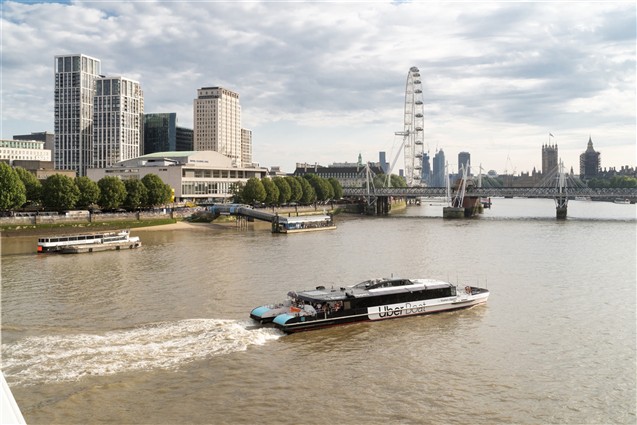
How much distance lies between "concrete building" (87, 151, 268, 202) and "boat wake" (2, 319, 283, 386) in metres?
90.9

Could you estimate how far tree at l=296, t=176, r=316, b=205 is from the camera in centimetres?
12656

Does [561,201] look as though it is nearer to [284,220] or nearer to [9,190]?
[284,220]

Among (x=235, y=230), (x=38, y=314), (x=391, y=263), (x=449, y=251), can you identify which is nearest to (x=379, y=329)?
(x=38, y=314)

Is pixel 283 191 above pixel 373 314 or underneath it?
above

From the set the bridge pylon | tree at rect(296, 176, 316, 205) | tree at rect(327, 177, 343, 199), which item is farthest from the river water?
tree at rect(327, 177, 343, 199)

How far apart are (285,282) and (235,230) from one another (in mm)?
44957

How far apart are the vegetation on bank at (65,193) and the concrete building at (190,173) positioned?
28.1m

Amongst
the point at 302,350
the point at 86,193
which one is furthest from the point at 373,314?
the point at 86,193

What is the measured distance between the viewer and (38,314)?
29359 millimetres

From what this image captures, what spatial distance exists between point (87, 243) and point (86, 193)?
23.5 meters

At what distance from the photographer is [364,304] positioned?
2883cm

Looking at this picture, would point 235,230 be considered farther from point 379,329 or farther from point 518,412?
point 518,412

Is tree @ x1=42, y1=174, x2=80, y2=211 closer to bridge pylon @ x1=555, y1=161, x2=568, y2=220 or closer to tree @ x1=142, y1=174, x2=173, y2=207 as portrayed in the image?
tree @ x1=142, y1=174, x2=173, y2=207

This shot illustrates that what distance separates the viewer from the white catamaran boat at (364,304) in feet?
89.7
